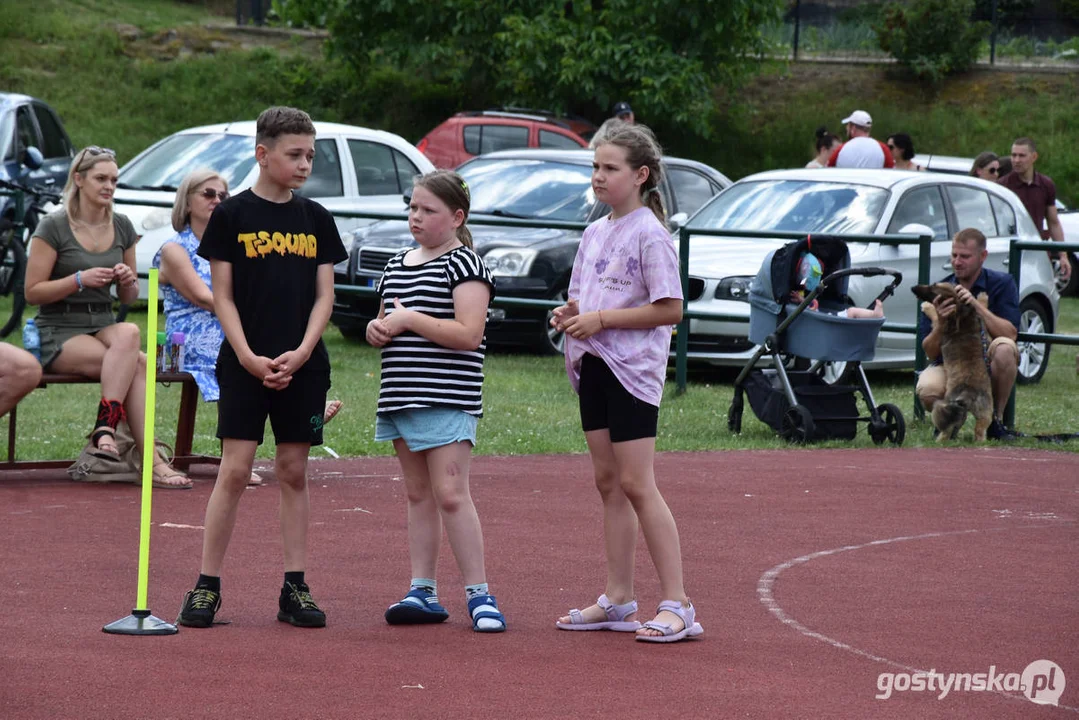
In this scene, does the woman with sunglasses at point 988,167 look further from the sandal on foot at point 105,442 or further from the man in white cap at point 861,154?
the sandal on foot at point 105,442

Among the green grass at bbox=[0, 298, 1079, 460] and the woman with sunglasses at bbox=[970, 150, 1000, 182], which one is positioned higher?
the woman with sunglasses at bbox=[970, 150, 1000, 182]

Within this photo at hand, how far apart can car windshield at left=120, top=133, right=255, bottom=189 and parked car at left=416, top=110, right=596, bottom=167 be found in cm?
608

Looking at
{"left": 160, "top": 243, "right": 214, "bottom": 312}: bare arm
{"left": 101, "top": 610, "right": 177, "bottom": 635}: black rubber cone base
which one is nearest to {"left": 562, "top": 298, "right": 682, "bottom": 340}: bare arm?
{"left": 101, "top": 610, "right": 177, "bottom": 635}: black rubber cone base

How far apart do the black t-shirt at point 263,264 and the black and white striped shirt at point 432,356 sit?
0.34 meters

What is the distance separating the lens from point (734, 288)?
13367mm

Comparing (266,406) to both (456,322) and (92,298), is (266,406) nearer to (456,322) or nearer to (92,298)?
(456,322)

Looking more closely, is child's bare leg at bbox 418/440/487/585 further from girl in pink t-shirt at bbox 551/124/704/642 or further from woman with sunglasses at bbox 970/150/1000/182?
woman with sunglasses at bbox 970/150/1000/182

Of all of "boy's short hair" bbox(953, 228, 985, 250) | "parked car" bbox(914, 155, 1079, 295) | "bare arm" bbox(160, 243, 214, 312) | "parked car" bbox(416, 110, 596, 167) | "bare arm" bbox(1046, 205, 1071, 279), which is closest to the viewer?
"bare arm" bbox(160, 243, 214, 312)

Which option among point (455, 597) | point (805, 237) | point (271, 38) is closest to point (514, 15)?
point (271, 38)

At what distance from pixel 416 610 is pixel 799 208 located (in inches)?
349

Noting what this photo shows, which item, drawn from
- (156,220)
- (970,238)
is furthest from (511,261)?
(970,238)

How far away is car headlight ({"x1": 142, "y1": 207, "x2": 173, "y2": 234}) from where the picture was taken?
51.1 feet

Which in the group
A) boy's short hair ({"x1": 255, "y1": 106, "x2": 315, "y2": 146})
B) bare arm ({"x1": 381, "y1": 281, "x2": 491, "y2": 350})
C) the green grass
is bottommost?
the green grass

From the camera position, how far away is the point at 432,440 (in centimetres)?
594
